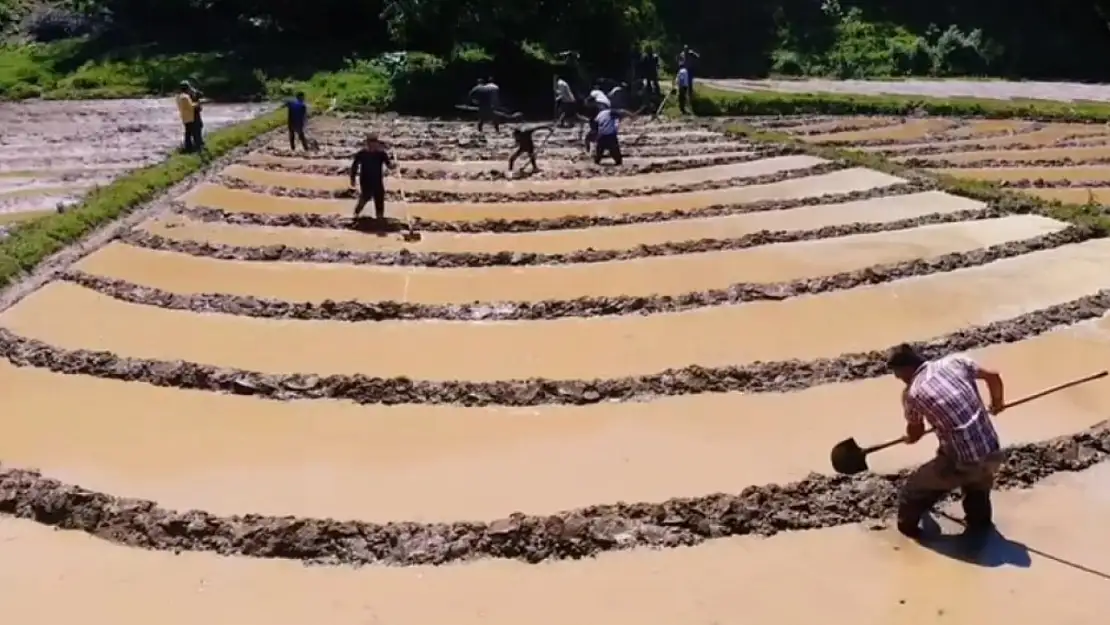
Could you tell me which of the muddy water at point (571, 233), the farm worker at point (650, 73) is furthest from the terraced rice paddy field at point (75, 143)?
the farm worker at point (650, 73)

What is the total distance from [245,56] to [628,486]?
2481cm

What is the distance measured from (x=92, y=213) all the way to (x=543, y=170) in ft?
18.0

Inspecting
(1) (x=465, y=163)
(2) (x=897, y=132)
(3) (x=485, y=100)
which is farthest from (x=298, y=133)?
(2) (x=897, y=132)

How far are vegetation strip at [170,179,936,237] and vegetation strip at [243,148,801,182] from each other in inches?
90.2

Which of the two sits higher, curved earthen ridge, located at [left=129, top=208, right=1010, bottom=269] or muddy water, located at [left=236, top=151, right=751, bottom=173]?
muddy water, located at [left=236, top=151, right=751, bottom=173]

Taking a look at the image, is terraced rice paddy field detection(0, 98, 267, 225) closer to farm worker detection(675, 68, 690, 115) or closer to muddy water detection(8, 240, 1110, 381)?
muddy water detection(8, 240, 1110, 381)

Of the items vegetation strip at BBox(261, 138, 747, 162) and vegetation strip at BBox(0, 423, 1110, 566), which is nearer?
vegetation strip at BBox(0, 423, 1110, 566)

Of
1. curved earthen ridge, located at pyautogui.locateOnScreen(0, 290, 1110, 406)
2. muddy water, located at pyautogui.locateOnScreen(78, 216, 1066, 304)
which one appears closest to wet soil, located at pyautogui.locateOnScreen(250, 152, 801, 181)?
muddy water, located at pyautogui.locateOnScreen(78, 216, 1066, 304)

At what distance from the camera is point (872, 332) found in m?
8.63

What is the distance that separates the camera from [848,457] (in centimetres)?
596

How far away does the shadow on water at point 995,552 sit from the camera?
540 cm

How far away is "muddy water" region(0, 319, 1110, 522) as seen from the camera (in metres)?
6.12

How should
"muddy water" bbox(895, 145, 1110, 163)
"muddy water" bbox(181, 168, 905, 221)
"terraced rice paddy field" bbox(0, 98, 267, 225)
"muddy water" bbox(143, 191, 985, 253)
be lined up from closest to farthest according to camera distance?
"muddy water" bbox(143, 191, 985, 253), "muddy water" bbox(181, 168, 905, 221), "terraced rice paddy field" bbox(0, 98, 267, 225), "muddy water" bbox(895, 145, 1110, 163)

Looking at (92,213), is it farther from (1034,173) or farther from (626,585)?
(1034,173)
